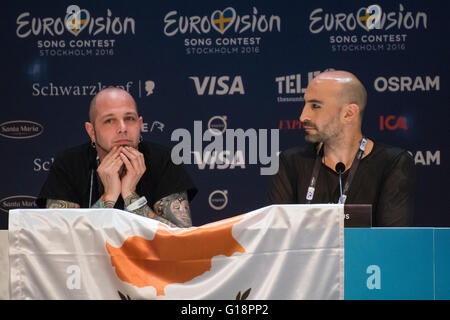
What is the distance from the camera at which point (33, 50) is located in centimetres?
473

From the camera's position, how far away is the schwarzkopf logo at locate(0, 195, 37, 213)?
4.68m

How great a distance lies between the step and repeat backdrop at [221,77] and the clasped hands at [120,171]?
65cm

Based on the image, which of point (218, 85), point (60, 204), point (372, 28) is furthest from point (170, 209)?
point (372, 28)

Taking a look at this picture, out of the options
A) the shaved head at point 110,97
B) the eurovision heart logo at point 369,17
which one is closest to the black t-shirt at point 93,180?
the shaved head at point 110,97

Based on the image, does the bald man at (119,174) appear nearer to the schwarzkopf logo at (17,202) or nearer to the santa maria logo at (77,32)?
the santa maria logo at (77,32)

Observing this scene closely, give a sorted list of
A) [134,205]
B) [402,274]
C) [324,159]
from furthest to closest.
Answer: [324,159] < [134,205] < [402,274]

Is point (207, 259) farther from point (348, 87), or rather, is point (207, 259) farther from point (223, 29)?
point (223, 29)

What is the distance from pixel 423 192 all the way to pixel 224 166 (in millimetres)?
1599

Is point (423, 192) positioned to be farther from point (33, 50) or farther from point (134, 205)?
point (33, 50)

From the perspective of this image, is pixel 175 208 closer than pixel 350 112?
Yes

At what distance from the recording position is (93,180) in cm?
390

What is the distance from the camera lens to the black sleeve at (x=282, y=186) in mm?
4027

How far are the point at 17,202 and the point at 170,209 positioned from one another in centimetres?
172
